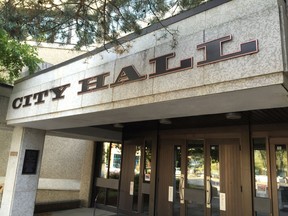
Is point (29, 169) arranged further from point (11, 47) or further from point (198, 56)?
point (198, 56)

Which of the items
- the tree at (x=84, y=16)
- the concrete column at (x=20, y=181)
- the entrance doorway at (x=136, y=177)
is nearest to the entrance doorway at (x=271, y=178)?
the entrance doorway at (x=136, y=177)

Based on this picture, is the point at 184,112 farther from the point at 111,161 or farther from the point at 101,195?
the point at 101,195

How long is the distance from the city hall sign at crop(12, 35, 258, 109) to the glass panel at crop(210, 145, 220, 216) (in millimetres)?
3614

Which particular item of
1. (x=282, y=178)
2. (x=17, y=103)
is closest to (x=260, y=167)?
(x=282, y=178)

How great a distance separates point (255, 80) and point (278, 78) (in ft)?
0.80

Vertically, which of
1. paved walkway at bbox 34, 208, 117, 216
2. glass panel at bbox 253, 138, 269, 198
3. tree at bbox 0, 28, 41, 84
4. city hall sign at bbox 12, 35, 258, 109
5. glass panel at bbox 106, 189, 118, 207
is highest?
tree at bbox 0, 28, 41, 84

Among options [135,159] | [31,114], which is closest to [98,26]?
[31,114]

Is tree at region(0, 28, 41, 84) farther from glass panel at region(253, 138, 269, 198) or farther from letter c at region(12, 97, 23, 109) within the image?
glass panel at region(253, 138, 269, 198)

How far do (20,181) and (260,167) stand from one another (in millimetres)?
6320

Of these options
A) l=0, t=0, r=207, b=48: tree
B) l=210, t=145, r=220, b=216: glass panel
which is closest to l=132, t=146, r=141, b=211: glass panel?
l=210, t=145, r=220, b=216: glass panel

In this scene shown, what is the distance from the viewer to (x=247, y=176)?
6.31 metres

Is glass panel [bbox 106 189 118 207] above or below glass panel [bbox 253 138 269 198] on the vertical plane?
below

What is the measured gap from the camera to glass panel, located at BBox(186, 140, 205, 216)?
23.4ft

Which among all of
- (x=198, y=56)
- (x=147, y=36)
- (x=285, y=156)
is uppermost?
(x=147, y=36)
